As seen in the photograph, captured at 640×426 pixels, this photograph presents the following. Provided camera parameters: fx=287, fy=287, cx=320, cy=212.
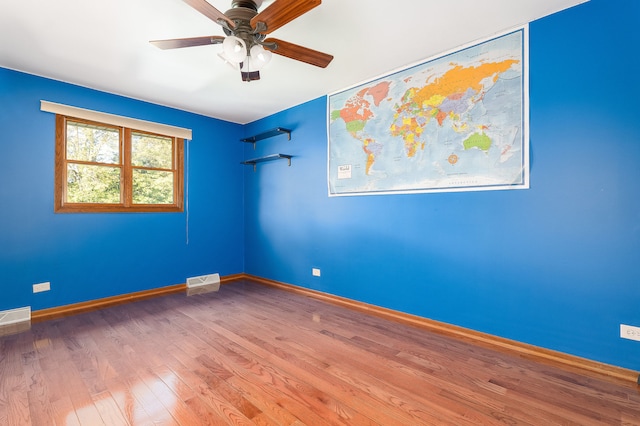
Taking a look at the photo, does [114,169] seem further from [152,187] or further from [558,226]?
[558,226]

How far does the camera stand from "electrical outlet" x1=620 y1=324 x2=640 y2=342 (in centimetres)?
192

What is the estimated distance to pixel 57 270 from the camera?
11.0 feet

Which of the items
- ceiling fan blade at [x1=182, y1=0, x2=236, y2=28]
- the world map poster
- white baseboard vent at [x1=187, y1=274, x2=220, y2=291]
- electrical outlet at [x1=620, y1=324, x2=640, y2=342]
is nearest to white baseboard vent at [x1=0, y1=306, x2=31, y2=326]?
white baseboard vent at [x1=187, y1=274, x2=220, y2=291]

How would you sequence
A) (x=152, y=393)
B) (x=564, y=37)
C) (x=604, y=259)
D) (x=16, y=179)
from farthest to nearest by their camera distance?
(x=16, y=179) → (x=564, y=37) → (x=604, y=259) → (x=152, y=393)

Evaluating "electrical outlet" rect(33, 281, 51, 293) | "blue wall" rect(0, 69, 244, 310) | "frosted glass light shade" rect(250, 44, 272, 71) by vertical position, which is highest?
"frosted glass light shade" rect(250, 44, 272, 71)

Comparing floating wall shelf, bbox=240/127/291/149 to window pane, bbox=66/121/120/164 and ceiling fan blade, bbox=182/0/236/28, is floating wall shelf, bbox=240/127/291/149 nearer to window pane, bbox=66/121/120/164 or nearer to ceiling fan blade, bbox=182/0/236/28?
window pane, bbox=66/121/120/164

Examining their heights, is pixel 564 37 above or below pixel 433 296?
above

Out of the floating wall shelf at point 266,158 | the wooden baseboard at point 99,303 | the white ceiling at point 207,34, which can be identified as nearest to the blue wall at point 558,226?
the white ceiling at point 207,34

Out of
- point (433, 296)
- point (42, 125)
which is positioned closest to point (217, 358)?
point (433, 296)

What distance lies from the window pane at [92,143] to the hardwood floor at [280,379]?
199cm

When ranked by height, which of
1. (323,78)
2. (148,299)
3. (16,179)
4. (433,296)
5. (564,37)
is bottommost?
(148,299)

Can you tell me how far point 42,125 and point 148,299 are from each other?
7.91 ft

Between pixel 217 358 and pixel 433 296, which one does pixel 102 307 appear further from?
pixel 433 296

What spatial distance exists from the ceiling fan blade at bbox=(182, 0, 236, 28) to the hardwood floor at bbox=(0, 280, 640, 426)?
2366mm
